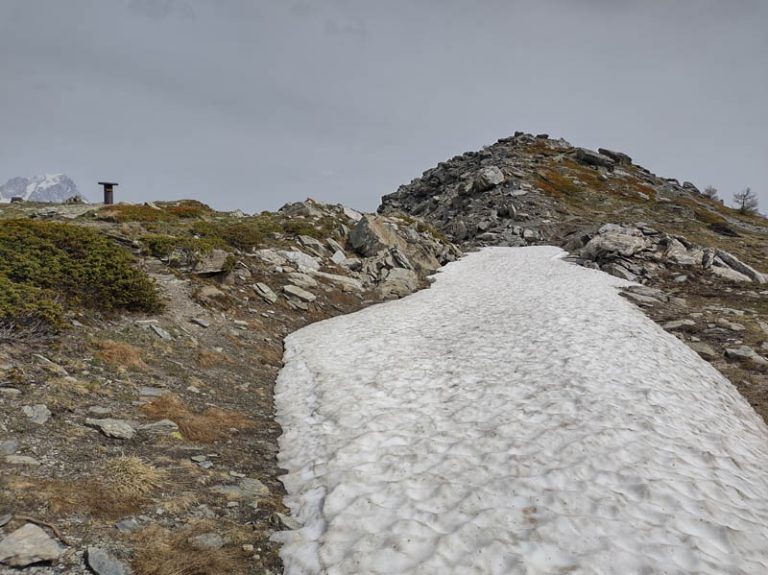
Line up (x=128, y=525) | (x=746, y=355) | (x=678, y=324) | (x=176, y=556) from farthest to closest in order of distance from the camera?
(x=678, y=324) < (x=746, y=355) < (x=128, y=525) < (x=176, y=556)

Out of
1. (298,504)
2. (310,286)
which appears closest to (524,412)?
(298,504)

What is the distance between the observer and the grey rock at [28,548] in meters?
4.43

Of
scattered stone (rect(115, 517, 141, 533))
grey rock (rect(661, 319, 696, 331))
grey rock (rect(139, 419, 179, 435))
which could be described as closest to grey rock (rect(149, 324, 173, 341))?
grey rock (rect(139, 419, 179, 435))

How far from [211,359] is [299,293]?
848cm

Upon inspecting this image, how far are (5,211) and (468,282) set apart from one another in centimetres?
3658

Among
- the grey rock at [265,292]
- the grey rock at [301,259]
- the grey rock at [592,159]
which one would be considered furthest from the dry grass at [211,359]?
the grey rock at [592,159]

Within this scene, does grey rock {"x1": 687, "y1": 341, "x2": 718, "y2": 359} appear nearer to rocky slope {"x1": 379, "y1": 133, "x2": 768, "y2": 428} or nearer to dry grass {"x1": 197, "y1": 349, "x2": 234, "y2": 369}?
rocky slope {"x1": 379, "y1": 133, "x2": 768, "y2": 428}

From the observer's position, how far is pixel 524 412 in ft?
30.9

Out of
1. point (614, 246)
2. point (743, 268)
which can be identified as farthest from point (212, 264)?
point (743, 268)

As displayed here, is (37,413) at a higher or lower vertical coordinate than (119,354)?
lower

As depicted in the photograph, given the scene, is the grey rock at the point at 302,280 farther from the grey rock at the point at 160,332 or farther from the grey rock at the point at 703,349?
the grey rock at the point at 703,349

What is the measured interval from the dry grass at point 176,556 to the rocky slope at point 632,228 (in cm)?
1335

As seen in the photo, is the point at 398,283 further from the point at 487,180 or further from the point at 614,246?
the point at 487,180

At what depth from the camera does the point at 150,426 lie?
26.5 ft
